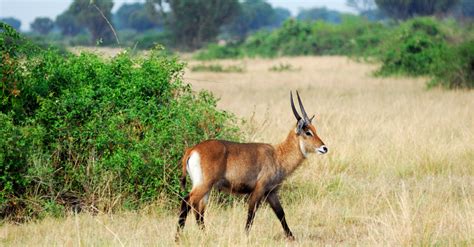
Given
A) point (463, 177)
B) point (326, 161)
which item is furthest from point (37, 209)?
point (463, 177)

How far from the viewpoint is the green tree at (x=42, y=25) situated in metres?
92.1

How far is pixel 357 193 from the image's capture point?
7.09 meters

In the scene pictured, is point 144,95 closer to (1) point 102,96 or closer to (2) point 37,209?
(1) point 102,96

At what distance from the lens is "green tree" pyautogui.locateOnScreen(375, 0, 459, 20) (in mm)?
54156

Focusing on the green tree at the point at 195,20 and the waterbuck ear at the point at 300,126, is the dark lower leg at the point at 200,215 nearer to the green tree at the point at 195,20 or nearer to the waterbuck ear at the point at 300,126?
the waterbuck ear at the point at 300,126

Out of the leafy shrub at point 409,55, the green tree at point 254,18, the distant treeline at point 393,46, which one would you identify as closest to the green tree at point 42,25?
the green tree at point 254,18

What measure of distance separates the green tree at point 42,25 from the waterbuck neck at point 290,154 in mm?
89782

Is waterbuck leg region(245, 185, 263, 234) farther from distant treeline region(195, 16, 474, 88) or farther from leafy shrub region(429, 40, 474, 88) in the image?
distant treeline region(195, 16, 474, 88)

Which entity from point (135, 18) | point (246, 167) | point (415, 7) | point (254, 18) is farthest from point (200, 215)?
point (254, 18)

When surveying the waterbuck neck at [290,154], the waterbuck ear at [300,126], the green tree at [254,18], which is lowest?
the green tree at [254,18]

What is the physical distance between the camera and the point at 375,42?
31688 millimetres

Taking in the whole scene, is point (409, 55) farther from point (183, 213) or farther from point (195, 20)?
point (195, 20)

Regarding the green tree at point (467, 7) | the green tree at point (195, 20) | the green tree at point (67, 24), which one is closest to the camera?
the green tree at point (195, 20)

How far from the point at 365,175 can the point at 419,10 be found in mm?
49244
